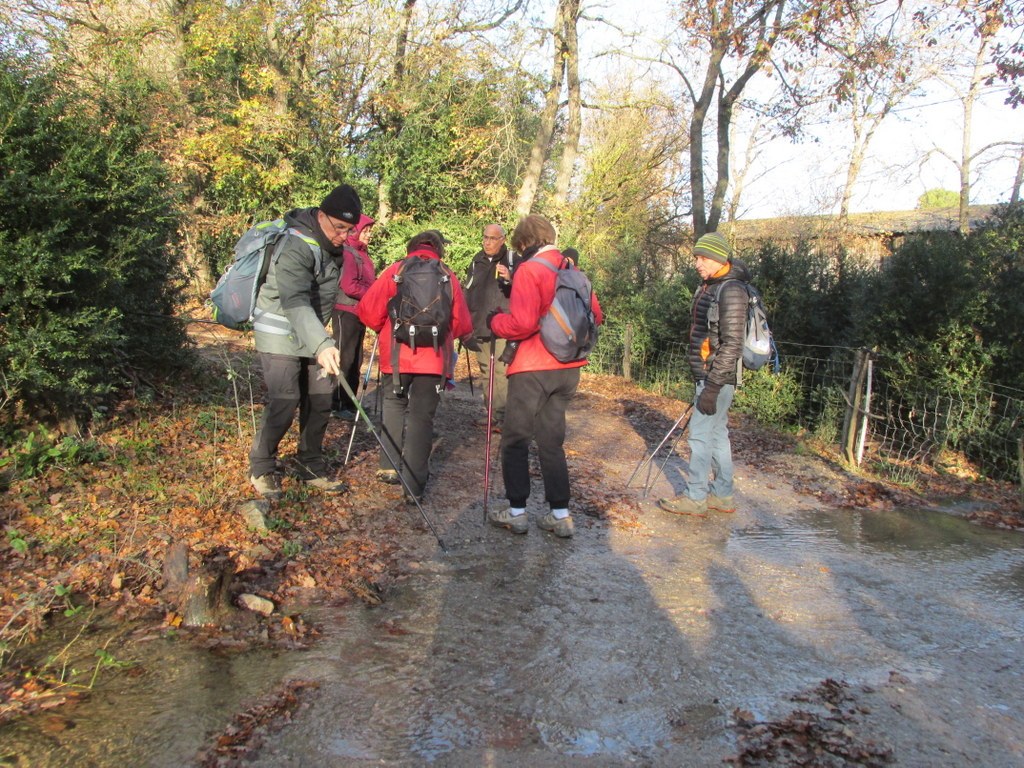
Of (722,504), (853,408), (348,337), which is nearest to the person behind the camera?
(722,504)

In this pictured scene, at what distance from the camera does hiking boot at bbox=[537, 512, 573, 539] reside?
5051mm

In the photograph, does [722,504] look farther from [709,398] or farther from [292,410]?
[292,410]

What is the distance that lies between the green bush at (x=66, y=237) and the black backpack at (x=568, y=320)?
2.77 m

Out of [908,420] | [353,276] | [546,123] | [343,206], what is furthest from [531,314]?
[546,123]

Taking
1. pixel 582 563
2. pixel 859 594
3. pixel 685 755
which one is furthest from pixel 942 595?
pixel 685 755

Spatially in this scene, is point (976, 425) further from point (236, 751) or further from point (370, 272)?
point (236, 751)

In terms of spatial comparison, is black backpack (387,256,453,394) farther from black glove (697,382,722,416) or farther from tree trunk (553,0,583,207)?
tree trunk (553,0,583,207)

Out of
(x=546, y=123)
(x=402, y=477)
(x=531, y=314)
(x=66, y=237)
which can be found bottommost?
(x=402, y=477)

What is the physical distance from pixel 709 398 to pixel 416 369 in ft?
6.85

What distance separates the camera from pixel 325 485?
5.23 metres

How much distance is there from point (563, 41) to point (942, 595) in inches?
690

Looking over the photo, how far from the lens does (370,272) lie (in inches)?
277

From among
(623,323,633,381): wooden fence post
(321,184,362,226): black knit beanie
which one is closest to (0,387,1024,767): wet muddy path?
(321,184,362,226): black knit beanie

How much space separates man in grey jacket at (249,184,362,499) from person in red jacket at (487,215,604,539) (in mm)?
1099
